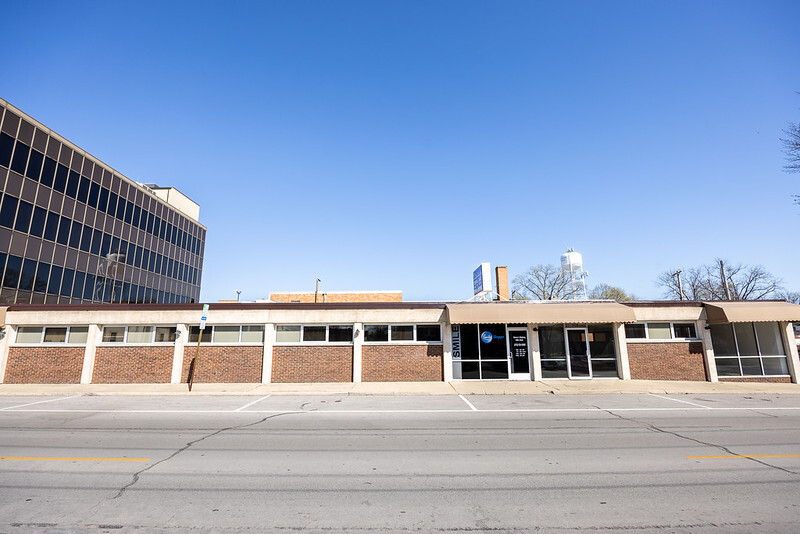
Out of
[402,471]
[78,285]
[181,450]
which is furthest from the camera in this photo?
[78,285]

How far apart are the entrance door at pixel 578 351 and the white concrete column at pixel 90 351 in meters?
22.8

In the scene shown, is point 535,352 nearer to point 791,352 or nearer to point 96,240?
point 791,352

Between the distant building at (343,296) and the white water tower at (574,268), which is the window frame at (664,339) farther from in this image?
the white water tower at (574,268)

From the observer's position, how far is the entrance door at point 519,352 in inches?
764

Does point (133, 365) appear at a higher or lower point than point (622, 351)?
lower

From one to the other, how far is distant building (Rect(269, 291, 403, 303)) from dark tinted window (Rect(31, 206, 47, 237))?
17.0 metres

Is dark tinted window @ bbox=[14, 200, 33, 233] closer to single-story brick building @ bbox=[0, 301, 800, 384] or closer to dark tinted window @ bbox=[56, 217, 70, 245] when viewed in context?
dark tinted window @ bbox=[56, 217, 70, 245]

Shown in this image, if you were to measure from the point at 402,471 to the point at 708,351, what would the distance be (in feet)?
63.8

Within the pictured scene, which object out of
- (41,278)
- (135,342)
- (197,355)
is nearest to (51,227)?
(41,278)

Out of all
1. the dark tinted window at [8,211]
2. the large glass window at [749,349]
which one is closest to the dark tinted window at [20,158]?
the dark tinted window at [8,211]

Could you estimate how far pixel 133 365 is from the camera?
19031mm

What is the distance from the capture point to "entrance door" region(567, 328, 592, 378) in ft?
64.0

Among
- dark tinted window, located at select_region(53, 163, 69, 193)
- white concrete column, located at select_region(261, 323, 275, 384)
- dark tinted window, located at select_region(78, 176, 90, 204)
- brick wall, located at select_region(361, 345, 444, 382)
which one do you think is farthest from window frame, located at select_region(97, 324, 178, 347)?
dark tinted window, located at select_region(78, 176, 90, 204)

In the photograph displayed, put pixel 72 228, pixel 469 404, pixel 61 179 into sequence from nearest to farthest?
pixel 469 404
pixel 61 179
pixel 72 228
